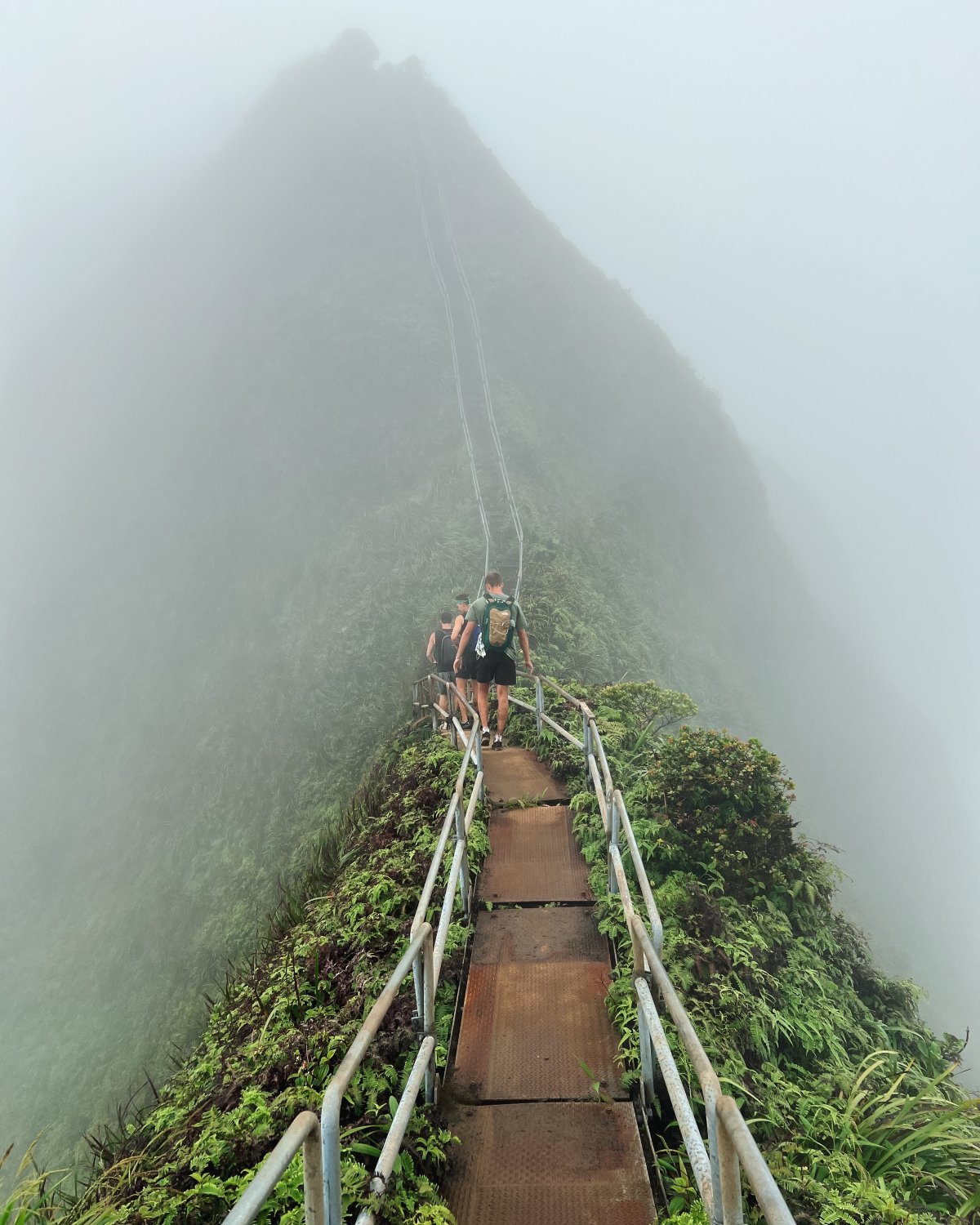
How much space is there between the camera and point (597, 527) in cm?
2778

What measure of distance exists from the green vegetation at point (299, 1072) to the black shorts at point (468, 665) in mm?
1811

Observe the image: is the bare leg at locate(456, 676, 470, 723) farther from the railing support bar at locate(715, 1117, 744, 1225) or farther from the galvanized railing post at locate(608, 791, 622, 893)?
the railing support bar at locate(715, 1117, 744, 1225)

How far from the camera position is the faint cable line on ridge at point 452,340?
24652mm

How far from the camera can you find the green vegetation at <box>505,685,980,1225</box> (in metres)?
3.44

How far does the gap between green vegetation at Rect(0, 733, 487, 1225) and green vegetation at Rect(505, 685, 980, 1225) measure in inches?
51.7

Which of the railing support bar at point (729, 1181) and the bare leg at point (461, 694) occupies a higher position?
the bare leg at point (461, 694)

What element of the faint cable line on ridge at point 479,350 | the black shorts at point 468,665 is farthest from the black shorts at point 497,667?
the faint cable line on ridge at point 479,350

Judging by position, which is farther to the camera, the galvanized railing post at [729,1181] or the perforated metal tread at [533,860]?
the perforated metal tread at [533,860]

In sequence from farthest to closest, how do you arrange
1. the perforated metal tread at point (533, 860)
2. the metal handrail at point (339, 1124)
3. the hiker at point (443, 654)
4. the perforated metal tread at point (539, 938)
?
the hiker at point (443, 654)
the perforated metal tread at point (533, 860)
the perforated metal tread at point (539, 938)
the metal handrail at point (339, 1124)

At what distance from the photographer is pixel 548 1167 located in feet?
10.4

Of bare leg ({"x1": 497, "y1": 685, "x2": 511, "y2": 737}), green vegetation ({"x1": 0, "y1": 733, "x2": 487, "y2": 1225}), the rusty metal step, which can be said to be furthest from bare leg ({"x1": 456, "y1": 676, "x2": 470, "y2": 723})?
the rusty metal step

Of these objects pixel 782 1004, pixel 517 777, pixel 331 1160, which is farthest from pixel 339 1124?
pixel 517 777

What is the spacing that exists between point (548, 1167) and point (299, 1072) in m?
1.57

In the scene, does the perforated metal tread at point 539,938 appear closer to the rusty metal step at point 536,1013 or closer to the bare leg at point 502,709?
the rusty metal step at point 536,1013
